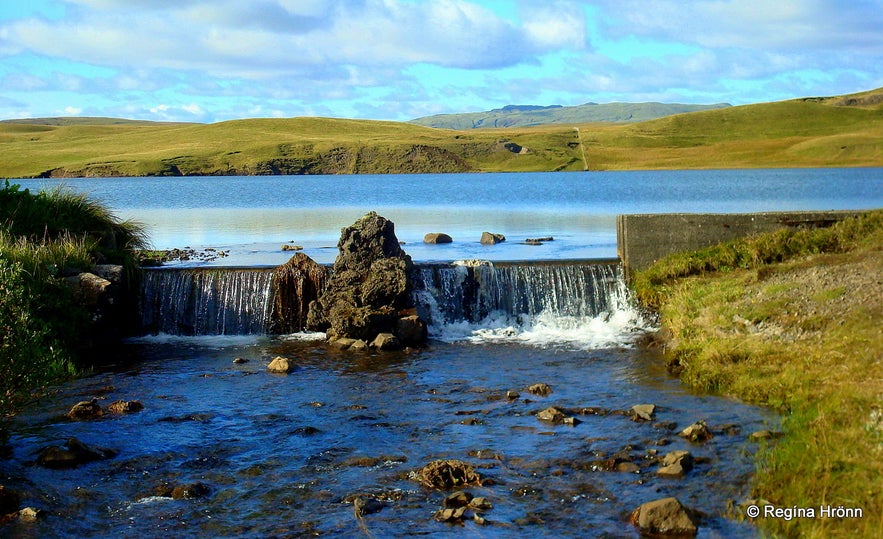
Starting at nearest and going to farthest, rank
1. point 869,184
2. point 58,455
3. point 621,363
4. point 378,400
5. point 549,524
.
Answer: point 549,524
point 58,455
point 378,400
point 621,363
point 869,184

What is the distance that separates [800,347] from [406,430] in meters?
6.91

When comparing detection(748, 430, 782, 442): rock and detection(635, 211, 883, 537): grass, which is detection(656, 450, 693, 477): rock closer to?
detection(635, 211, 883, 537): grass

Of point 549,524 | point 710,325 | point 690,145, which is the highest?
point 690,145

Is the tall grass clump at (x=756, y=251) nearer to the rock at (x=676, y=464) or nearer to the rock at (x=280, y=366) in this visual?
the rock at (x=280, y=366)

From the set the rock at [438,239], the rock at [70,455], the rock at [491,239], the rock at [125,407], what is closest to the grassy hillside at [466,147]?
the rock at [438,239]

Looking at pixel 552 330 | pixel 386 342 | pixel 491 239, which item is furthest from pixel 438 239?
pixel 386 342

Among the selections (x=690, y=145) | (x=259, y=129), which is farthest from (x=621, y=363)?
(x=259, y=129)

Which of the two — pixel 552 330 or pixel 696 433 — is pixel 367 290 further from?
pixel 696 433

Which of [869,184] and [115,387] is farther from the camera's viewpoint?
[869,184]

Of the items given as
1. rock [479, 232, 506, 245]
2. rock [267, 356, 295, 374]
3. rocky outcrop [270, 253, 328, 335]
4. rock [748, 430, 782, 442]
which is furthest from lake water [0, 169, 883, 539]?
rock [479, 232, 506, 245]

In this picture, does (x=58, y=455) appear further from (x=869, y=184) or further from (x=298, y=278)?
(x=869, y=184)

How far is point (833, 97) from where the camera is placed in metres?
182

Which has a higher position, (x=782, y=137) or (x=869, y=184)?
(x=782, y=137)

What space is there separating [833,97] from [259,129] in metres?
114
